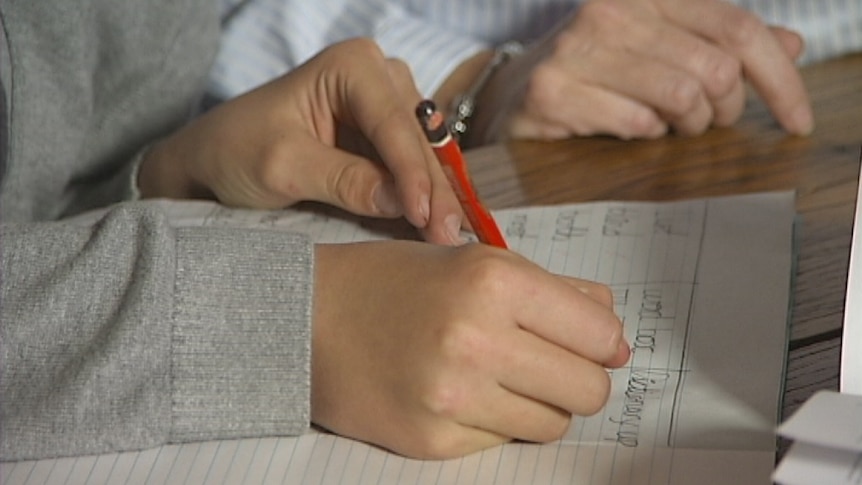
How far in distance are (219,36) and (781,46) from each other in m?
0.46

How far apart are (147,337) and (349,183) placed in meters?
0.19

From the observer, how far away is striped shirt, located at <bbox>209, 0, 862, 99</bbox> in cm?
100

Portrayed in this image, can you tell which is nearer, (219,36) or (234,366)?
(234,366)

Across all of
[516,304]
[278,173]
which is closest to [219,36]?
[278,173]

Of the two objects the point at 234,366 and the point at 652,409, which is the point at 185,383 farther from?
the point at 652,409

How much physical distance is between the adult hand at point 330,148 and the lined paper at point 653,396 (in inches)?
1.4

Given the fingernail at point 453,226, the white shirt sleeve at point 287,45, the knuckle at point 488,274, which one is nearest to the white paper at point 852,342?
the knuckle at point 488,274

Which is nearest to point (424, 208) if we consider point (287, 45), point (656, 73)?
point (656, 73)

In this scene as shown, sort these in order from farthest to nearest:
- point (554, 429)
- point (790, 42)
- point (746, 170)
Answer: point (790, 42)
point (746, 170)
point (554, 429)

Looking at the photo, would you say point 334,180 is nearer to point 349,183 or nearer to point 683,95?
point 349,183

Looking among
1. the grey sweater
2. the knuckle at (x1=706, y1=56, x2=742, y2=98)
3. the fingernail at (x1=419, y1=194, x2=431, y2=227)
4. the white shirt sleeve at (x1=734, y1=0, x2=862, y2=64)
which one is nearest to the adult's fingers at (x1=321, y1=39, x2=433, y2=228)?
the fingernail at (x1=419, y1=194, x2=431, y2=227)

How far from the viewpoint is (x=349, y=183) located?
0.74 meters

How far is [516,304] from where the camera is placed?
56 cm

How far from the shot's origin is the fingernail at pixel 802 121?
847mm
